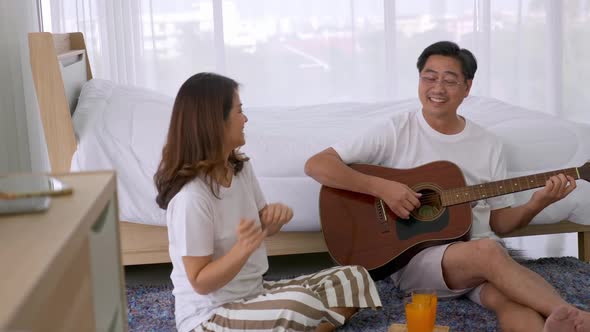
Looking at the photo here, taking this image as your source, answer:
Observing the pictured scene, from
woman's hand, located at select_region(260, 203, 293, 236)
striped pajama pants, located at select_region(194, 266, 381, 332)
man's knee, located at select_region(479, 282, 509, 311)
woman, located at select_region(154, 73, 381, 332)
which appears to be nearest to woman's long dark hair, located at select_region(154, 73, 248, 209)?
woman, located at select_region(154, 73, 381, 332)

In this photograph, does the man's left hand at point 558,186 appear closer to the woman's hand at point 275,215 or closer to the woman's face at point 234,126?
the woman's hand at point 275,215

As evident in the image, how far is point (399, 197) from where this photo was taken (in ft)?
7.13

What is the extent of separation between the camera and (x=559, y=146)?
2.56 m

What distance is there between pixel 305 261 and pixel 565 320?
1204 millimetres

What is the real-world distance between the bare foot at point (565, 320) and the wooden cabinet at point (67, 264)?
→ 986 mm

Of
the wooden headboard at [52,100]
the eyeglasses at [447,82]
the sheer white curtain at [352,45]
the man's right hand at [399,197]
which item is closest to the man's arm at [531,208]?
the man's right hand at [399,197]

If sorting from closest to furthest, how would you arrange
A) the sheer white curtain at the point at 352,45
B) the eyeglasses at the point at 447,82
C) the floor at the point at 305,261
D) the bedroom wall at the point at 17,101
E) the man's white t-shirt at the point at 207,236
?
the man's white t-shirt at the point at 207,236
the eyeglasses at the point at 447,82
the floor at the point at 305,261
the bedroom wall at the point at 17,101
the sheer white curtain at the point at 352,45

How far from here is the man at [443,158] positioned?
83.5 inches

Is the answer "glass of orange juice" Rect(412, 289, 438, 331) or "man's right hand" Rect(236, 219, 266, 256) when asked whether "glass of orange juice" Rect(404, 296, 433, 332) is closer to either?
"glass of orange juice" Rect(412, 289, 438, 331)

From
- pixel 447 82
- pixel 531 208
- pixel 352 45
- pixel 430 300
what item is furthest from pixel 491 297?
pixel 352 45

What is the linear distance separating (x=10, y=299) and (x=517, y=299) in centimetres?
157

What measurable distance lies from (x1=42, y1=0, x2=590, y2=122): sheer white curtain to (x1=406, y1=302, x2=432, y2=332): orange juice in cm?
284

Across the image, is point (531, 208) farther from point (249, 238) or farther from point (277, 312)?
point (249, 238)

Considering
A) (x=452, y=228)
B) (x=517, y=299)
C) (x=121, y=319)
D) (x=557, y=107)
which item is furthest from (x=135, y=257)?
(x=557, y=107)
